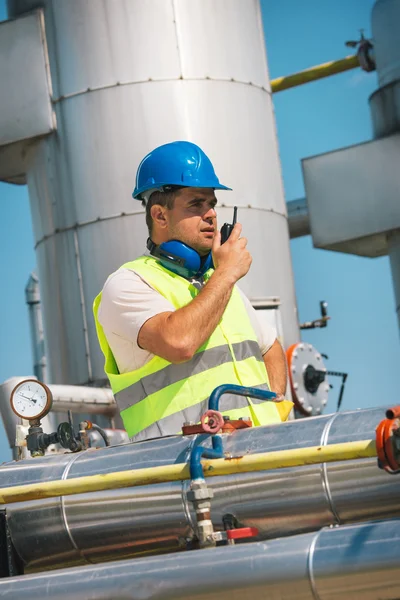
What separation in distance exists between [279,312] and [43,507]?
5586 mm

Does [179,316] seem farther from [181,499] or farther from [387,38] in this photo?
[387,38]

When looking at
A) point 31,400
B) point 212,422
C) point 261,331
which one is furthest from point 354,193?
point 212,422

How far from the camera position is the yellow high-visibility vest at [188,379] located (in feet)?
11.9

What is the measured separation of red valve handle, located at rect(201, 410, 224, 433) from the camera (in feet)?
9.95

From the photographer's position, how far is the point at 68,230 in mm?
8688

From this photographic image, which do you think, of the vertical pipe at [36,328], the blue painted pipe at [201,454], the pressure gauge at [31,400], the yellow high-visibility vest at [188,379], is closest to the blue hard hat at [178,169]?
the yellow high-visibility vest at [188,379]

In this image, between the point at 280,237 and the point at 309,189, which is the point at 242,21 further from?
the point at 309,189

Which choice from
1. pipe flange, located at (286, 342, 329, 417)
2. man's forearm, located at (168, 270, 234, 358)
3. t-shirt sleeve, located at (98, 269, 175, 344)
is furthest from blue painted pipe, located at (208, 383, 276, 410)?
pipe flange, located at (286, 342, 329, 417)

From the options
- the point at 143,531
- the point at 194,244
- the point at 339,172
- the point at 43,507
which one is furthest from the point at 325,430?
the point at 339,172

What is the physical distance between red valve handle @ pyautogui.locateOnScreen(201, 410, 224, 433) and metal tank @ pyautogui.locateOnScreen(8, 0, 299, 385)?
5.39 meters

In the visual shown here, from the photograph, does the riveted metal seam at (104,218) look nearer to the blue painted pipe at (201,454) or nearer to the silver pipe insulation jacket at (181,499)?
the silver pipe insulation jacket at (181,499)

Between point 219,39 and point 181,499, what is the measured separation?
623cm

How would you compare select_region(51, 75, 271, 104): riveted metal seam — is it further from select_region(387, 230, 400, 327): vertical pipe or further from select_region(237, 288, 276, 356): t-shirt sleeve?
select_region(237, 288, 276, 356): t-shirt sleeve

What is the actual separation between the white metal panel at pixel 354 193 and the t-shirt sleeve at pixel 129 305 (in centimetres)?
687
